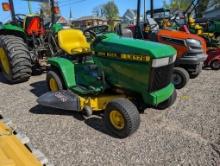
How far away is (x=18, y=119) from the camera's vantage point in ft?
13.5

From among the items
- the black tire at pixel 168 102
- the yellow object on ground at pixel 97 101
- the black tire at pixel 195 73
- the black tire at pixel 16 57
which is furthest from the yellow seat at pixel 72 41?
the black tire at pixel 195 73

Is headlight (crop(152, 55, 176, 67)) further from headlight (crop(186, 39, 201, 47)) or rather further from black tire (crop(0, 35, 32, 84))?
black tire (crop(0, 35, 32, 84))

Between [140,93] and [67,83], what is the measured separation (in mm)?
1326

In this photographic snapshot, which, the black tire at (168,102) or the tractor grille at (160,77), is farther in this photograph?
the black tire at (168,102)

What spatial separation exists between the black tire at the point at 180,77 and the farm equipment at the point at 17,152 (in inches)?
134

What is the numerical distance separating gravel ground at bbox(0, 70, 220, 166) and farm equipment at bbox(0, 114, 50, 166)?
302mm

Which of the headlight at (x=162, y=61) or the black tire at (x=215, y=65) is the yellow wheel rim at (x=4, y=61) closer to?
the headlight at (x=162, y=61)

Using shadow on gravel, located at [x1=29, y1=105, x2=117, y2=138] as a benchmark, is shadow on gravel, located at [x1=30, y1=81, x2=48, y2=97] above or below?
below

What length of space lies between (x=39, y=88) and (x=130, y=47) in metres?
2.91

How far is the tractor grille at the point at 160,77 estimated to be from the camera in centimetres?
335

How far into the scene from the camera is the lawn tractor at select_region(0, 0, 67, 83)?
5.57 meters

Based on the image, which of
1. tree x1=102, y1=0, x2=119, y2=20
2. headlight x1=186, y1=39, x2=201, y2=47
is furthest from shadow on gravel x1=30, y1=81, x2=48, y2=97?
tree x1=102, y1=0, x2=119, y2=20

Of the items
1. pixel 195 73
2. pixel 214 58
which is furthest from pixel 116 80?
pixel 214 58

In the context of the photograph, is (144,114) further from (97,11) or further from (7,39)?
(97,11)
